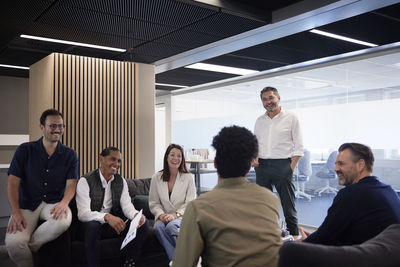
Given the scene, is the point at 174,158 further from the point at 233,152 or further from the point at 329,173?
the point at 329,173

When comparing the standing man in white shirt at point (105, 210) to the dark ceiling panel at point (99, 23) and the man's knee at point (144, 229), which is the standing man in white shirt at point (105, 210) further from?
the dark ceiling panel at point (99, 23)

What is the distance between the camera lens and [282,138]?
14.0 ft

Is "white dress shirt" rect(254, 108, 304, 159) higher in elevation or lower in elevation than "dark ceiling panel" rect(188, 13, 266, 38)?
lower

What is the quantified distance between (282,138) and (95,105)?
114 inches

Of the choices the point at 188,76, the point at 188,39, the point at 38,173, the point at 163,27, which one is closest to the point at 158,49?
the point at 188,39

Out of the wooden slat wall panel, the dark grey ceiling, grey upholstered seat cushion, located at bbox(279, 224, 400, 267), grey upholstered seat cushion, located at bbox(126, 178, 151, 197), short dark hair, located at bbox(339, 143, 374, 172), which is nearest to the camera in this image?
grey upholstered seat cushion, located at bbox(279, 224, 400, 267)

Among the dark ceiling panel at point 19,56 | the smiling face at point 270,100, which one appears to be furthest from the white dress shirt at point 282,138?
the dark ceiling panel at point 19,56

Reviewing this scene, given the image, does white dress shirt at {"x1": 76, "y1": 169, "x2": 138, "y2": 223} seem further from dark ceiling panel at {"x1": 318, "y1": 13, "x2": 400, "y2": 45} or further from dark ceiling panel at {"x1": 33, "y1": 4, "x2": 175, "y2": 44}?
dark ceiling panel at {"x1": 318, "y1": 13, "x2": 400, "y2": 45}

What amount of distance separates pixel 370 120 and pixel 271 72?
2.17 metres

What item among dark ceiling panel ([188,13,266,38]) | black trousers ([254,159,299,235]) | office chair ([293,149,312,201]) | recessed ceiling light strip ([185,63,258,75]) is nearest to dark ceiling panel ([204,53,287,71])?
recessed ceiling light strip ([185,63,258,75])

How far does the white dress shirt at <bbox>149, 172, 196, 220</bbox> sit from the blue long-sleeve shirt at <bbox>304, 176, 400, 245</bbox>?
2007mm

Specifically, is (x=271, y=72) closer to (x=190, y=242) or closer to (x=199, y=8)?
(x=199, y=8)

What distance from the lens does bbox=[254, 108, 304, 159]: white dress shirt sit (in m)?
4.26

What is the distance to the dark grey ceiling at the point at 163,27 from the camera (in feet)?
13.3
